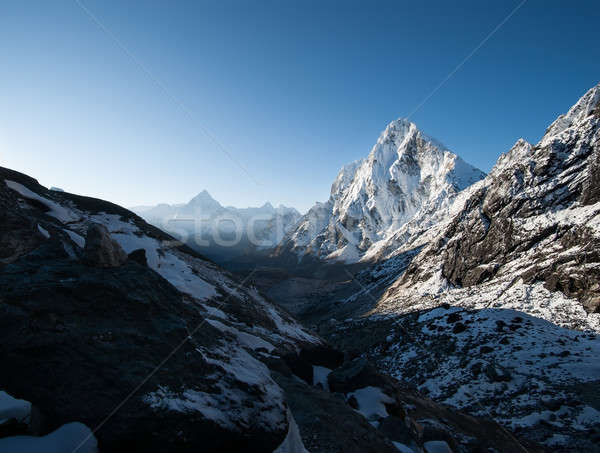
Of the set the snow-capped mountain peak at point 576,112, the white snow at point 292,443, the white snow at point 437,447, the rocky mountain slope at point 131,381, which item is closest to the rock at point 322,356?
the rocky mountain slope at point 131,381

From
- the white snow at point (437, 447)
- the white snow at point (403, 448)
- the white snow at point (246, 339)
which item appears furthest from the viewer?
the white snow at point (246, 339)

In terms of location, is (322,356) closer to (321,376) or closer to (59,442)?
(321,376)

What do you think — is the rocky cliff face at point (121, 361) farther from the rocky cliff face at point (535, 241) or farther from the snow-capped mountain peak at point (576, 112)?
the snow-capped mountain peak at point (576, 112)

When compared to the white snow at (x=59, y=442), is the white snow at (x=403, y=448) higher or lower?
higher

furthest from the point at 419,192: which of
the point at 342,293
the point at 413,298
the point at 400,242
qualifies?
the point at 413,298

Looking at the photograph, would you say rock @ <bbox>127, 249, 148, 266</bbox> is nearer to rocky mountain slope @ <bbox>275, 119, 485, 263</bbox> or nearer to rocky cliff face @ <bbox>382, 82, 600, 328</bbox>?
rocky cliff face @ <bbox>382, 82, 600, 328</bbox>

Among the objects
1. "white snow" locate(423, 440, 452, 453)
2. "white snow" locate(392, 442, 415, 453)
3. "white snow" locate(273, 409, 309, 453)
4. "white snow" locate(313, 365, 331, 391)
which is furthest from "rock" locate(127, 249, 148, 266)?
"white snow" locate(423, 440, 452, 453)
